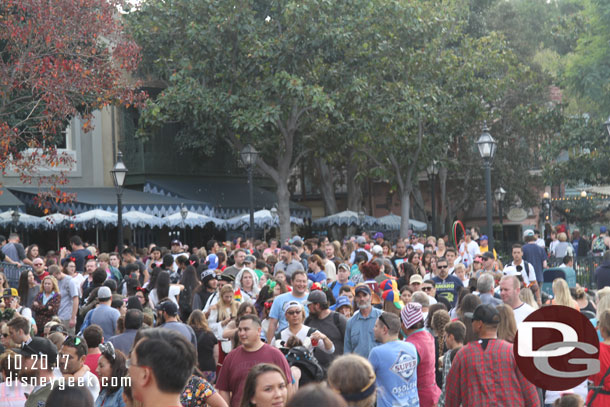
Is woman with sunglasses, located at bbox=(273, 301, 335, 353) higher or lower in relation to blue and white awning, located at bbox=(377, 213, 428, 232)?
higher

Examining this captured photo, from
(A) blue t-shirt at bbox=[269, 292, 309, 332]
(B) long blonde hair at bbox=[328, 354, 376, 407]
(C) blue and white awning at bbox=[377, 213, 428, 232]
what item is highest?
(B) long blonde hair at bbox=[328, 354, 376, 407]

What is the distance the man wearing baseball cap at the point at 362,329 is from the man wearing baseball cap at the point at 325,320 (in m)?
0.16

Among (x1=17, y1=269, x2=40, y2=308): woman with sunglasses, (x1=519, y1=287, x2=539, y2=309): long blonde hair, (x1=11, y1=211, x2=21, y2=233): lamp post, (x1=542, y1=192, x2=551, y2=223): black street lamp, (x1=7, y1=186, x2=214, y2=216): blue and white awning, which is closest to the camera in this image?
(x1=519, y1=287, x2=539, y2=309): long blonde hair

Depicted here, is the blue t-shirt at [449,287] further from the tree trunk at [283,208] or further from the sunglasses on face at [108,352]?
the tree trunk at [283,208]

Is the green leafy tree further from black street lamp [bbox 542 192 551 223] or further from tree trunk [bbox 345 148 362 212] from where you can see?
tree trunk [bbox 345 148 362 212]

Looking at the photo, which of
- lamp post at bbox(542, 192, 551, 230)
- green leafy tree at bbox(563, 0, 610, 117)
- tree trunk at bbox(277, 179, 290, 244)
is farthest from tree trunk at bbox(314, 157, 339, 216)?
green leafy tree at bbox(563, 0, 610, 117)

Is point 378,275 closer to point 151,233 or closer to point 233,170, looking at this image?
point 151,233

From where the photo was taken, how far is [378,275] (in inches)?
475

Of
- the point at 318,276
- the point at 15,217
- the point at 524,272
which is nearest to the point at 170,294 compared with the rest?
the point at 318,276

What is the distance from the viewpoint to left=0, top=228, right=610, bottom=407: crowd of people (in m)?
4.83

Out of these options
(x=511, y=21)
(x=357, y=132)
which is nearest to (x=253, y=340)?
(x=357, y=132)

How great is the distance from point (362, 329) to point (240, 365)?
84.3 inches

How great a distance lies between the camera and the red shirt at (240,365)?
6637 millimetres

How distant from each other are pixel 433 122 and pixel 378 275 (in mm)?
19547
